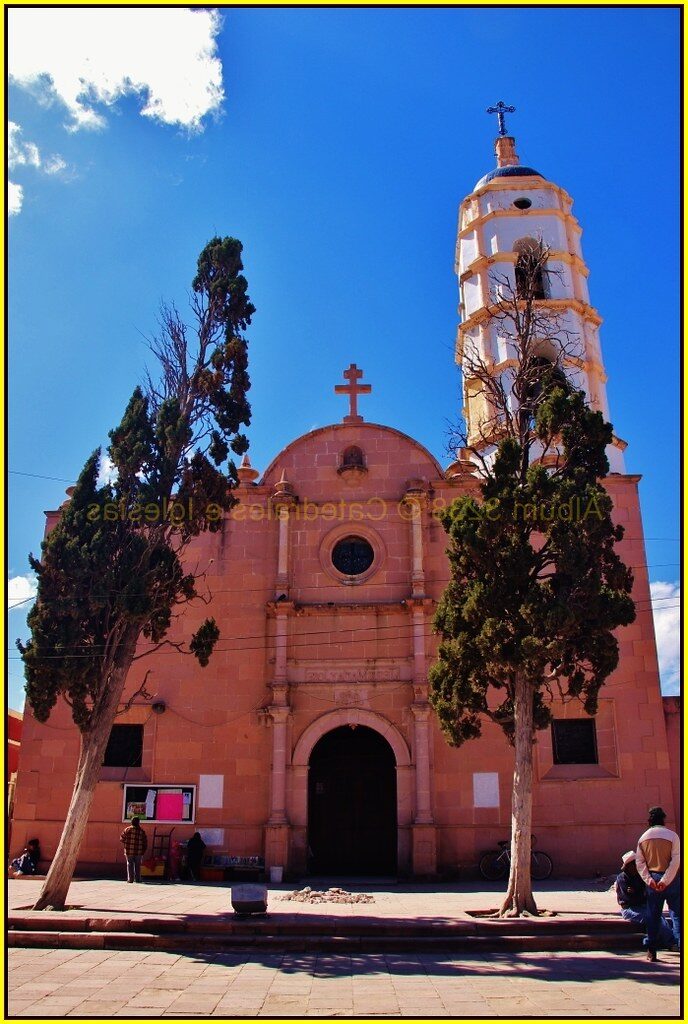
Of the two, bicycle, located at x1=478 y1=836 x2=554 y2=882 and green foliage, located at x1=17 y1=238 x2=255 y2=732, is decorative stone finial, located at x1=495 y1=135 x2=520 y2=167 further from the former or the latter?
bicycle, located at x1=478 y1=836 x2=554 y2=882

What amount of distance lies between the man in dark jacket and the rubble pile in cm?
341

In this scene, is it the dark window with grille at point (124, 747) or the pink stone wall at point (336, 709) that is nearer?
the pink stone wall at point (336, 709)

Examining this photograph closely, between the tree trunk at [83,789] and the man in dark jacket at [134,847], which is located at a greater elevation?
the tree trunk at [83,789]

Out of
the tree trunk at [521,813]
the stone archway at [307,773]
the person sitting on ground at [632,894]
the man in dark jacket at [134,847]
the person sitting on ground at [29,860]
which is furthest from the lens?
the person sitting on ground at [29,860]

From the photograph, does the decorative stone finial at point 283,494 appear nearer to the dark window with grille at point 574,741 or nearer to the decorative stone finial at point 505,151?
the dark window with grille at point 574,741

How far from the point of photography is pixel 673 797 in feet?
54.1

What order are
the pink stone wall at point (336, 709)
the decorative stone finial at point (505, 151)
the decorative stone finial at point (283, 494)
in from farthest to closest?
1. the decorative stone finial at point (505, 151)
2. the decorative stone finial at point (283, 494)
3. the pink stone wall at point (336, 709)

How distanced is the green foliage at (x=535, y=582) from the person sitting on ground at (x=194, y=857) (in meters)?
6.48

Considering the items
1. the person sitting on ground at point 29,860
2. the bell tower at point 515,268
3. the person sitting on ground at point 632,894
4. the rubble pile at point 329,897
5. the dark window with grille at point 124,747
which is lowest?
the person sitting on ground at point 29,860

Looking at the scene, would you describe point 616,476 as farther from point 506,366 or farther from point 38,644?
point 38,644

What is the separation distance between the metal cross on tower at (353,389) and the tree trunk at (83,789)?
29.0ft

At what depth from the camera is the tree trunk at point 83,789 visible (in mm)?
11008

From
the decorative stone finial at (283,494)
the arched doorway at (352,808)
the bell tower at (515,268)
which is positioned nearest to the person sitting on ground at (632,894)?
the arched doorway at (352,808)

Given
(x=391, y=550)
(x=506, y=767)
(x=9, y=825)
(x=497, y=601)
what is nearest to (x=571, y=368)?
(x=391, y=550)
